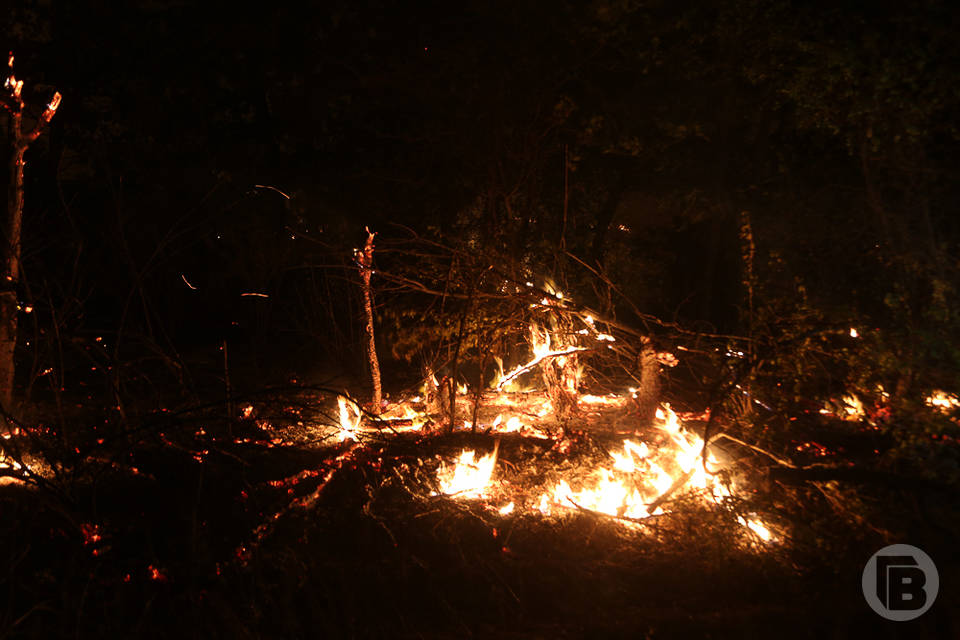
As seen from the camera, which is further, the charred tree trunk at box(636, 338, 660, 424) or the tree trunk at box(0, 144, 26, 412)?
the charred tree trunk at box(636, 338, 660, 424)

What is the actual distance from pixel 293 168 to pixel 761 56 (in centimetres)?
646

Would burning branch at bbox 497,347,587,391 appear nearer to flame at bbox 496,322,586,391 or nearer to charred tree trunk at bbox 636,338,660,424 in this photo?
flame at bbox 496,322,586,391

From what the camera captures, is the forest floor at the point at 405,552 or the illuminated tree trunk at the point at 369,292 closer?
the forest floor at the point at 405,552

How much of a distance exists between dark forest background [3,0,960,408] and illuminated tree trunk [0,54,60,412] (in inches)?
37.7

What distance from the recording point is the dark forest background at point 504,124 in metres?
6.70

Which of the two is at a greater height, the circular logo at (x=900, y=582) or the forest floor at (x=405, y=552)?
the forest floor at (x=405, y=552)

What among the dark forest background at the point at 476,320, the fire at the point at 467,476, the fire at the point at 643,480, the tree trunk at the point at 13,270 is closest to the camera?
the dark forest background at the point at 476,320

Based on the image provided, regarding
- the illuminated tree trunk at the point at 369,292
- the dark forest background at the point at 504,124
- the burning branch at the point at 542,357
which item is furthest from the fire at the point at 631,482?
the illuminated tree trunk at the point at 369,292

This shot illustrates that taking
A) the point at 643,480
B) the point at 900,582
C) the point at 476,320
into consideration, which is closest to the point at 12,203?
the point at 476,320

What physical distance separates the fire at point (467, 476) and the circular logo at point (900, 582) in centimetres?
308

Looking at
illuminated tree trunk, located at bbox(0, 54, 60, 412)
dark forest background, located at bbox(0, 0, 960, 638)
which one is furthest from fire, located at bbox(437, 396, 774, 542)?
illuminated tree trunk, located at bbox(0, 54, 60, 412)

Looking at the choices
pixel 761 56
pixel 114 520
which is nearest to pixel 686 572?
pixel 114 520

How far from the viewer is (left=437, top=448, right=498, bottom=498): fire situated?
5660mm

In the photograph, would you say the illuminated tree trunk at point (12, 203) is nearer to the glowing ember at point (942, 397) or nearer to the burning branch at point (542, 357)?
the burning branch at point (542, 357)
